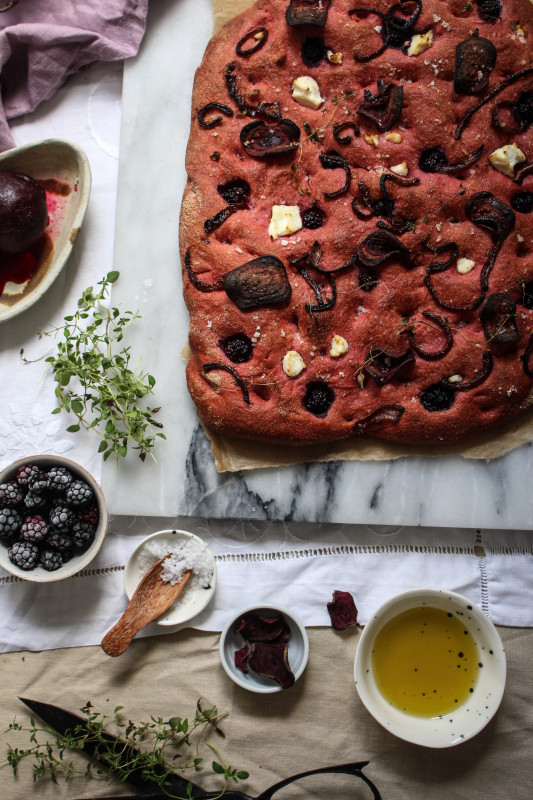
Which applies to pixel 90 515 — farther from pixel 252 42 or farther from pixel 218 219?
pixel 252 42

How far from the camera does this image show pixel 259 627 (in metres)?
2.50

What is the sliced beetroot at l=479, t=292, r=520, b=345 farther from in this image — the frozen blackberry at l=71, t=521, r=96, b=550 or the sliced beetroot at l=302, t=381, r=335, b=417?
the frozen blackberry at l=71, t=521, r=96, b=550

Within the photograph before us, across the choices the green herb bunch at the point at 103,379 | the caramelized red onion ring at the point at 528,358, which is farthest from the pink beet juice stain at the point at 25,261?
the caramelized red onion ring at the point at 528,358

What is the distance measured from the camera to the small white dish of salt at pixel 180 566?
251cm

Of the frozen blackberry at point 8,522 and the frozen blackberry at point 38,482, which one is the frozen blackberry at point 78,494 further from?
the frozen blackberry at point 8,522

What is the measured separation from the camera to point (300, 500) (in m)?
2.53

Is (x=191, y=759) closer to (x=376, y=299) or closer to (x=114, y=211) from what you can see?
(x=376, y=299)

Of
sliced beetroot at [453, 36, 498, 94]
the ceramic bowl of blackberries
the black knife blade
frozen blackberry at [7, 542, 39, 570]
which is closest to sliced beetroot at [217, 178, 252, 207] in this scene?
sliced beetroot at [453, 36, 498, 94]

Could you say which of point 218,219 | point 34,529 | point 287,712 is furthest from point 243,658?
point 218,219

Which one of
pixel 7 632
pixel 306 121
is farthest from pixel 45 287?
pixel 7 632

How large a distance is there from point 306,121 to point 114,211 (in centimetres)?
88

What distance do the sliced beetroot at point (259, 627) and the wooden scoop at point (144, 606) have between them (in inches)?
10.6

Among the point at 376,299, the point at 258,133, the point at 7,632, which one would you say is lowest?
the point at 7,632

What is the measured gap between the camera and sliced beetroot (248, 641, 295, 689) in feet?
7.98
